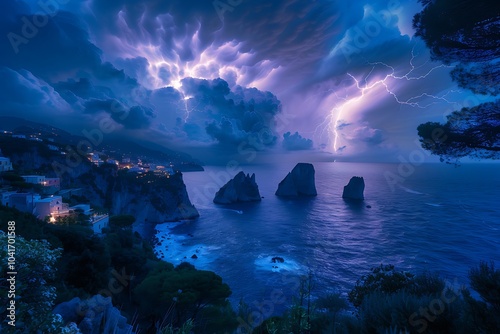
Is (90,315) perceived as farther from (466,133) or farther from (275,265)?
(275,265)

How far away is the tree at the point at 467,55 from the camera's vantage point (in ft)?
23.9

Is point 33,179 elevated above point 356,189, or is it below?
above

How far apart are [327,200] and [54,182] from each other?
7600cm

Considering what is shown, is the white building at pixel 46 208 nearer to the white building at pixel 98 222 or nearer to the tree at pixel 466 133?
the white building at pixel 98 222

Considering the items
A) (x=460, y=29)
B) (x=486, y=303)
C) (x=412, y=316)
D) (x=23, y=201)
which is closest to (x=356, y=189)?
(x=460, y=29)

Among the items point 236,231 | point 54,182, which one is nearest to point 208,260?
point 236,231

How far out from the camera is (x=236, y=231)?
45688 millimetres

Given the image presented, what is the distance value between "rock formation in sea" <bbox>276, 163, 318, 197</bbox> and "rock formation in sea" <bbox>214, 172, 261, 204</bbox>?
47.2ft

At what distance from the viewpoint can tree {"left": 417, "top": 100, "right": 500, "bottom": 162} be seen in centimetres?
786

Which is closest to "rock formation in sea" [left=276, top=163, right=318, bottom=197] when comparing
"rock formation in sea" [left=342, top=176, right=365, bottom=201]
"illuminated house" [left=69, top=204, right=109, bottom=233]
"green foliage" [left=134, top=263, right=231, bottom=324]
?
"rock formation in sea" [left=342, top=176, right=365, bottom=201]

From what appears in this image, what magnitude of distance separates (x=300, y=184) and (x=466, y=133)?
267 feet

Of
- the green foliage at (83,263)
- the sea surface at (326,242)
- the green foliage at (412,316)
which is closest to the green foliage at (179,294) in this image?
the green foliage at (83,263)

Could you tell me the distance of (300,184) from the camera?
290ft

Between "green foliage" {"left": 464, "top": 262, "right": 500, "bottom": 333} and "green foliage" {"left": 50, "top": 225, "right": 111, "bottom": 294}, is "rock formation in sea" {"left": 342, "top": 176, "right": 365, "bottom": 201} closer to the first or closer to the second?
"green foliage" {"left": 50, "top": 225, "right": 111, "bottom": 294}
